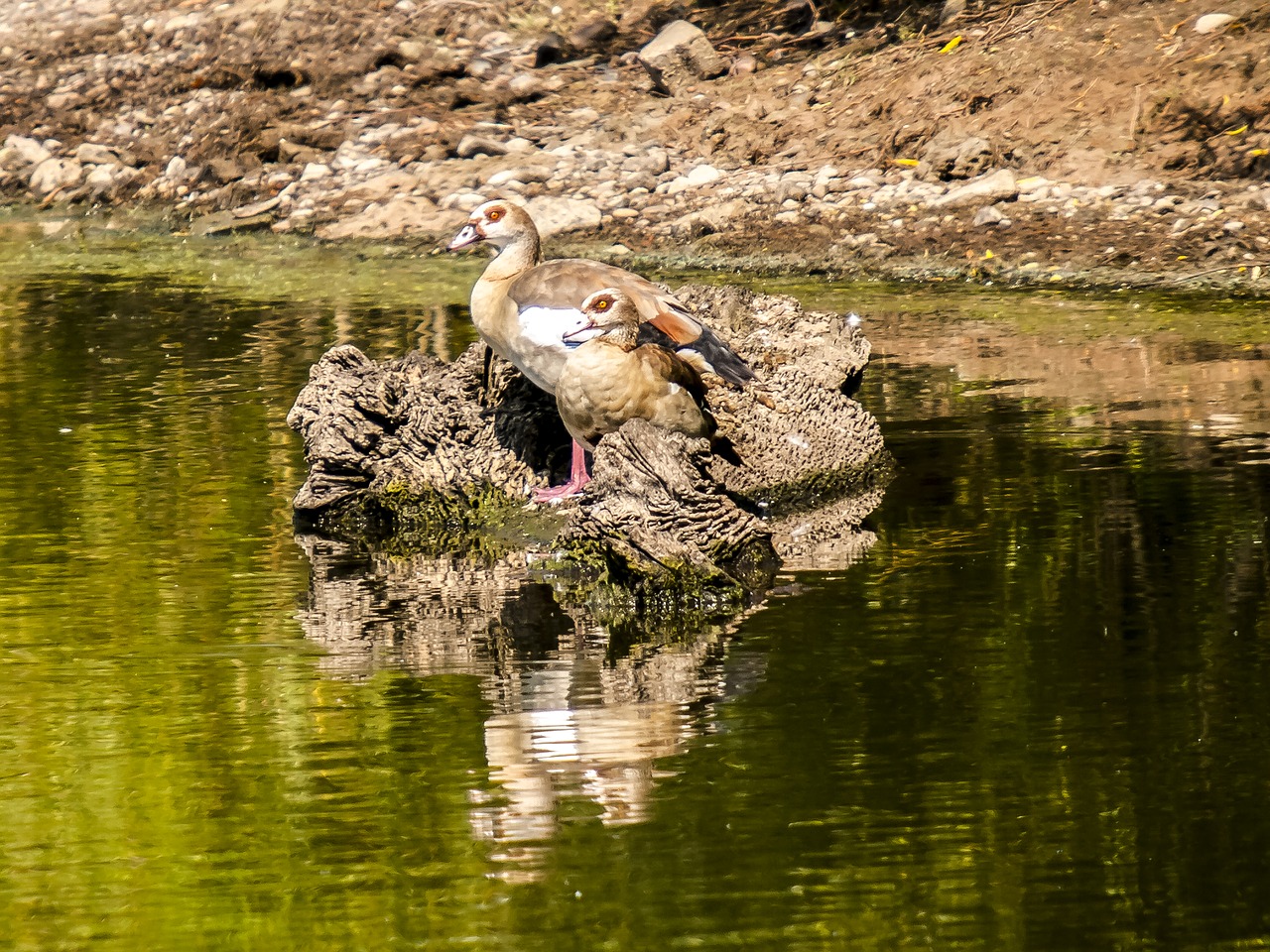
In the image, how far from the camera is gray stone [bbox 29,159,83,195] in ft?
67.2

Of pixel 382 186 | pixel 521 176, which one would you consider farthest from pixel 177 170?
pixel 521 176

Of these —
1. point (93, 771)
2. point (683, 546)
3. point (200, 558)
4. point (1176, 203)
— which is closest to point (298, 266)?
point (1176, 203)

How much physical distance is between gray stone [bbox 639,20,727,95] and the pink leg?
10991 mm

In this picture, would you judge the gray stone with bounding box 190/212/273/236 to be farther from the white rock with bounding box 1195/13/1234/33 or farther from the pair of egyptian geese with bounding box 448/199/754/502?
the pair of egyptian geese with bounding box 448/199/754/502

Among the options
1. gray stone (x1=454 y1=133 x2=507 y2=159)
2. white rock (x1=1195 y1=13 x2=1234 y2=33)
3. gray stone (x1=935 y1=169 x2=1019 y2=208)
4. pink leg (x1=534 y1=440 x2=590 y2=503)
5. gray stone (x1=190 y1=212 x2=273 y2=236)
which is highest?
white rock (x1=1195 y1=13 x2=1234 y2=33)

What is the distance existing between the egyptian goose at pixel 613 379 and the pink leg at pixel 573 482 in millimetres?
174

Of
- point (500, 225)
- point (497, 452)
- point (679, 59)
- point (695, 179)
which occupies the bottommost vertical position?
point (497, 452)

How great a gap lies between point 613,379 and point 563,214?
27.9 ft

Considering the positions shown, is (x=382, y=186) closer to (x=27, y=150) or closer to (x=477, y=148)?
(x=477, y=148)

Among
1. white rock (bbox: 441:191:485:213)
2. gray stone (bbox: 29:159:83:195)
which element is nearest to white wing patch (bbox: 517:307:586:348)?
white rock (bbox: 441:191:485:213)

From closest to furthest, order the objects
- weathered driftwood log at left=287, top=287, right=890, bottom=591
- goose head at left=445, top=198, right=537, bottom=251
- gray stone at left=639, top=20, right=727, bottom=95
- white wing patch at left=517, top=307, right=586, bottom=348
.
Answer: white wing patch at left=517, top=307, right=586, bottom=348
weathered driftwood log at left=287, top=287, right=890, bottom=591
goose head at left=445, top=198, right=537, bottom=251
gray stone at left=639, top=20, right=727, bottom=95

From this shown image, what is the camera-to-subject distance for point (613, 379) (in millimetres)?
8406

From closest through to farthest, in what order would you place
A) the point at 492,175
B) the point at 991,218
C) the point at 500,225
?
the point at 500,225, the point at 991,218, the point at 492,175

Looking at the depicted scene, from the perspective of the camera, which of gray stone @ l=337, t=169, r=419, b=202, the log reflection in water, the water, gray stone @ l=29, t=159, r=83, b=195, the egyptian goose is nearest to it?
the water
